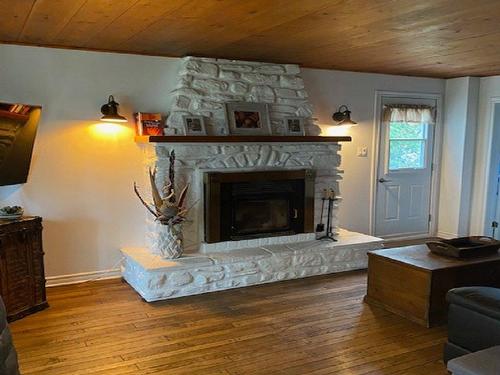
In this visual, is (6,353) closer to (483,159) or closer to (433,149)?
(433,149)

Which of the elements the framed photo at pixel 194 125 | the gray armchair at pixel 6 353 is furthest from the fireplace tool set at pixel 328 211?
the gray armchair at pixel 6 353

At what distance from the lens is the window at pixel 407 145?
620 cm

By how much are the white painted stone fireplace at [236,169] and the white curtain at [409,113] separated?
118 centimetres

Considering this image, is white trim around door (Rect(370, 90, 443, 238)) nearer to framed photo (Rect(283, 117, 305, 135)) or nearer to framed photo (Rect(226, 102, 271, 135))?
framed photo (Rect(283, 117, 305, 135))

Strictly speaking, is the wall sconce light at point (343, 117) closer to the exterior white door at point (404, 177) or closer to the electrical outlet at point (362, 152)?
the electrical outlet at point (362, 152)

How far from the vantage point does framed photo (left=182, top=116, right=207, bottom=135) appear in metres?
4.57

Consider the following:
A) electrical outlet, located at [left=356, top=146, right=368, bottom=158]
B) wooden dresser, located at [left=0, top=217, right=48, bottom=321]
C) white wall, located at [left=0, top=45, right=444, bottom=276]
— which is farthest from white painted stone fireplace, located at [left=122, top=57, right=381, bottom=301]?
wooden dresser, located at [left=0, top=217, right=48, bottom=321]

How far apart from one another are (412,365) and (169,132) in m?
2.91

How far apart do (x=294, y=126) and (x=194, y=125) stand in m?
1.15

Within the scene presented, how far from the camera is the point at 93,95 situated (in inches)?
174

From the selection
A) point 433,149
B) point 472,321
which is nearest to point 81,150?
point 472,321

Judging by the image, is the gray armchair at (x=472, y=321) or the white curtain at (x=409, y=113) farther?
the white curtain at (x=409, y=113)

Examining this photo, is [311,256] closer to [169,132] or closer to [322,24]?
[169,132]

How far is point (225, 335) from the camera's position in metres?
3.40
